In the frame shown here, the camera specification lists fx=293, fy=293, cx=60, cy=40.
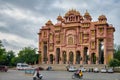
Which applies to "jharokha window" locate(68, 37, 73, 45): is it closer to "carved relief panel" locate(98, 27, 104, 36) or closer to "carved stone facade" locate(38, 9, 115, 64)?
"carved stone facade" locate(38, 9, 115, 64)

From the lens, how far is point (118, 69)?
73.3m

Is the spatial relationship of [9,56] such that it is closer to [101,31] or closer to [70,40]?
[70,40]

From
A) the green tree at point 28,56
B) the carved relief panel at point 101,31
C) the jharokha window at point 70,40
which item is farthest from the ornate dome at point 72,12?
the green tree at point 28,56

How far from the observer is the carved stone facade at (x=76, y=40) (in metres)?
89.8

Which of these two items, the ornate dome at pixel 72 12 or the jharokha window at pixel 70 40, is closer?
the jharokha window at pixel 70 40

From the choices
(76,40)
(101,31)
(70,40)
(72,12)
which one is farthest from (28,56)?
(101,31)

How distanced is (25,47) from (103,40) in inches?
1254

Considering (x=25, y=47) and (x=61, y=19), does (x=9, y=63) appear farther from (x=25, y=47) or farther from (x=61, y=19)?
(x=61, y=19)

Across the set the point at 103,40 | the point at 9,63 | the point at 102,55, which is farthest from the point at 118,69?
the point at 9,63

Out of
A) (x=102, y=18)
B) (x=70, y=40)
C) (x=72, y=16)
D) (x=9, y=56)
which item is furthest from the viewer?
(x=9, y=56)

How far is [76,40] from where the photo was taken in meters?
95.4

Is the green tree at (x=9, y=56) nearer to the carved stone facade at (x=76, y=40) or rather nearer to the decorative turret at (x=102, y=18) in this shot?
the carved stone facade at (x=76, y=40)

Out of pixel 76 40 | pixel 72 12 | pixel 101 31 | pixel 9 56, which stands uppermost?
pixel 72 12

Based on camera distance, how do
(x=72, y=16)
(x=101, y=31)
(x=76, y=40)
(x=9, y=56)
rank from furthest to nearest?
(x=9, y=56) < (x=72, y=16) < (x=76, y=40) < (x=101, y=31)
